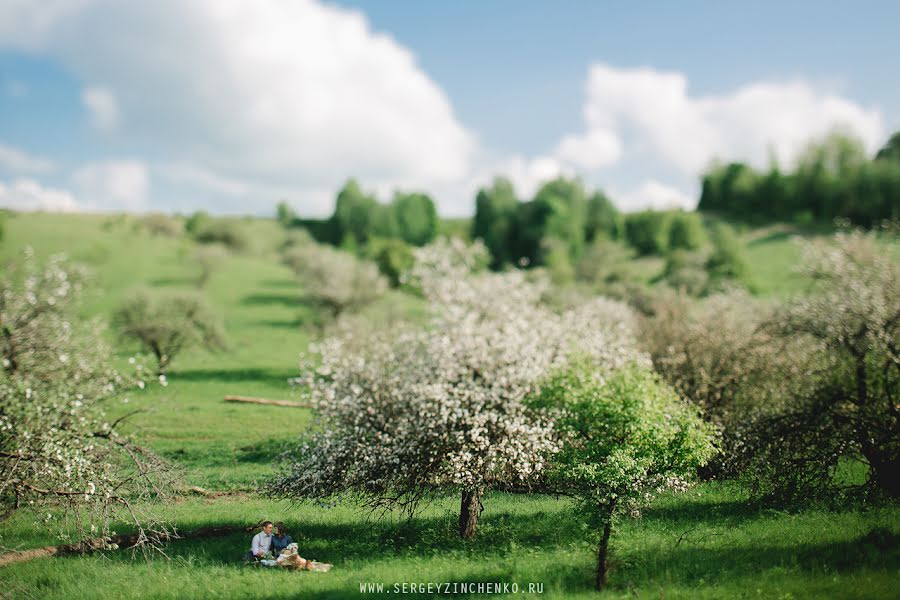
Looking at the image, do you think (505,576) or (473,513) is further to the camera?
(473,513)

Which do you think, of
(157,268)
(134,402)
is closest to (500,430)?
(134,402)

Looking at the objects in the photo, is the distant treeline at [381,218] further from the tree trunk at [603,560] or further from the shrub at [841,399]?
the tree trunk at [603,560]

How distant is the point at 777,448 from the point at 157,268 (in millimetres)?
101114

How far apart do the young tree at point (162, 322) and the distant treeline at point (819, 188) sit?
337 ft

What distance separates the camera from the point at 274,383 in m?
49.7

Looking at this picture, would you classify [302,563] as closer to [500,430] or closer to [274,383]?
[500,430]

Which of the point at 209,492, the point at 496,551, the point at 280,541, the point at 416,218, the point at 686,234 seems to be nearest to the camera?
the point at 496,551

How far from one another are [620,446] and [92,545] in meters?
17.3

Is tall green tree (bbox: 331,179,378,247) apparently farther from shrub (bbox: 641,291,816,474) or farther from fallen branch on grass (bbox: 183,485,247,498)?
fallen branch on grass (bbox: 183,485,247,498)

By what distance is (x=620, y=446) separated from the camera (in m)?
15.8

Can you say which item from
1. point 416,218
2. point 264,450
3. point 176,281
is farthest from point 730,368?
point 416,218

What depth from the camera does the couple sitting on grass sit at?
17.3m

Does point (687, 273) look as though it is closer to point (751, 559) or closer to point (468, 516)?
point (751, 559)

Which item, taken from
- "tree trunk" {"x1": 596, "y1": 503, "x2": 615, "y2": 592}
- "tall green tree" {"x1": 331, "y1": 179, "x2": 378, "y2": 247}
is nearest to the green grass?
"tree trunk" {"x1": 596, "y1": 503, "x2": 615, "y2": 592}
